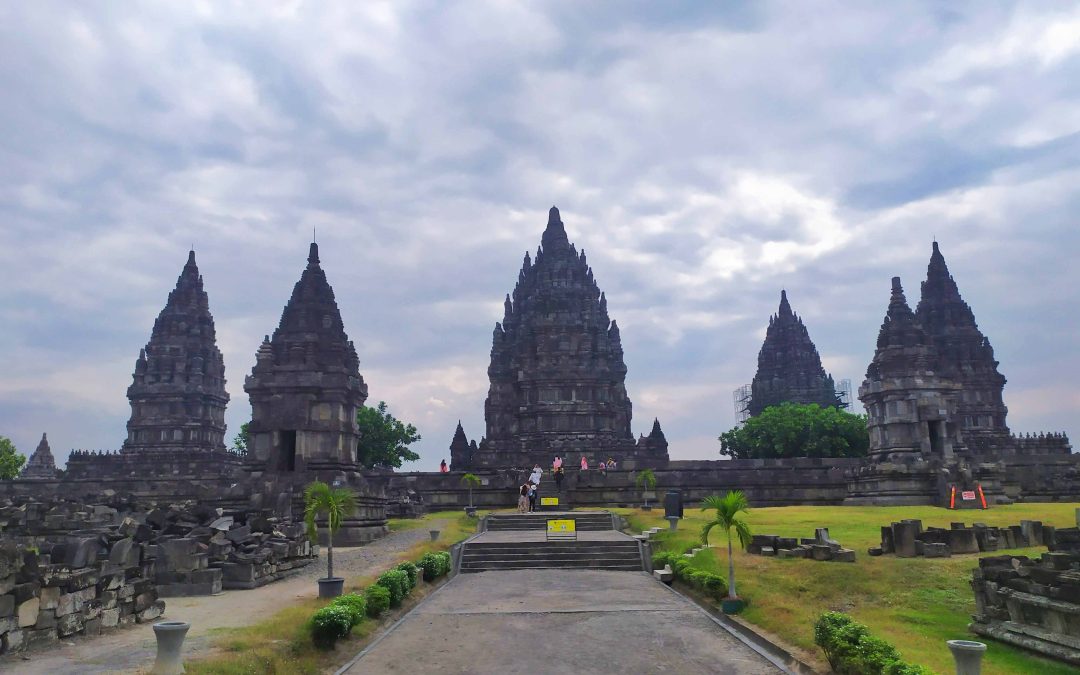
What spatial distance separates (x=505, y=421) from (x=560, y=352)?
1163 cm

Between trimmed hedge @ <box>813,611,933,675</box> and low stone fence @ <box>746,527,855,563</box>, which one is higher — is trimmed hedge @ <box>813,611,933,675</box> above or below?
below

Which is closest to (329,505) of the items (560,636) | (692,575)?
(560,636)

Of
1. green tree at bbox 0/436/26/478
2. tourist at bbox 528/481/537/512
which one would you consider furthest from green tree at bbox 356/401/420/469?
tourist at bbox 528/481/537/512

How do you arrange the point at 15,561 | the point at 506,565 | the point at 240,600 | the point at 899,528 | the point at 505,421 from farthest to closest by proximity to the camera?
the point at 505,421 < the point at 506,565 < the point at 899,528 < the point at 240,600 < the point at 15,561

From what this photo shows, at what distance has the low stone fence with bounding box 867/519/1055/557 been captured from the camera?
17.6 meters

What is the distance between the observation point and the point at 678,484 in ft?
133

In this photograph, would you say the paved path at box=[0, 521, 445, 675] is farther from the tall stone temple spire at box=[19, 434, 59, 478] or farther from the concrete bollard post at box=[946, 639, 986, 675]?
the tall stone temple spire at box=[19, 434, 59, 478]

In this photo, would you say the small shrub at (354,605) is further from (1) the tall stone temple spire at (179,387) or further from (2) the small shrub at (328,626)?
(1) the tall stone temple spire at (179,387)

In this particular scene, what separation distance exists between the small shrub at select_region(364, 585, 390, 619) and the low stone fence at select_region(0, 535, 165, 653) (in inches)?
158

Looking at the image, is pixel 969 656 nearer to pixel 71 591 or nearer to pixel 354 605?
pixel 354 605

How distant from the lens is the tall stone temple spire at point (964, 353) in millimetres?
61625

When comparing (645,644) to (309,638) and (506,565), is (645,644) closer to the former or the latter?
(309,638)

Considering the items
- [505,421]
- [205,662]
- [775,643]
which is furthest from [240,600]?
[505,421]

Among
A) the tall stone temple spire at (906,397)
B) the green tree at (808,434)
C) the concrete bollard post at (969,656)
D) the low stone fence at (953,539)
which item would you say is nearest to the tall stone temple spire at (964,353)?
the green tree at (808,434)
